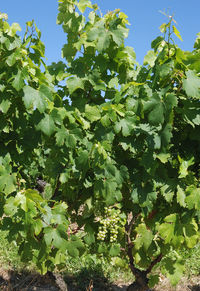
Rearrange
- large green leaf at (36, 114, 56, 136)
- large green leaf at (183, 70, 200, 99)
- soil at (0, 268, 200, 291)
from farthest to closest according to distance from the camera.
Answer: soil at (0, 268, 200, 291) < large green leaf at (36, 114, 56, 136) < large green leaf at (183, 70, 200, 99)

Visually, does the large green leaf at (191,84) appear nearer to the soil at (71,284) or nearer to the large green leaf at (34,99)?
the large green leaf at (34,99)

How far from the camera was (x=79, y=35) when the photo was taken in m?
2.58

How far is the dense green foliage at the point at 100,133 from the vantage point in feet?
7.44

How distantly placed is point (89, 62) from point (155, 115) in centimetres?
66

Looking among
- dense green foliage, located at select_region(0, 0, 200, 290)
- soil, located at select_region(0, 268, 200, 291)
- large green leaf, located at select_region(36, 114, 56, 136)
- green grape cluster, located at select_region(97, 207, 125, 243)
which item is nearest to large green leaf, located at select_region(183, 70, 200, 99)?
dense green foliage, located at select_region(0, 0, 200, 290)

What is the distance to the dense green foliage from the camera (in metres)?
2.27

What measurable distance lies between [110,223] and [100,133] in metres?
0.69

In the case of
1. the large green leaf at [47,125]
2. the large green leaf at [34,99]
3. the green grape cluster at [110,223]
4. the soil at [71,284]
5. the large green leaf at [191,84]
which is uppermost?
the large green leaf at [191,84]

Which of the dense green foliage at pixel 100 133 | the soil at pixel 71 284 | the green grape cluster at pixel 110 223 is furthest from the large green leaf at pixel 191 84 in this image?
the soil at pixel 71 284

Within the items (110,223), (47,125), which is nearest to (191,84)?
(47,125)

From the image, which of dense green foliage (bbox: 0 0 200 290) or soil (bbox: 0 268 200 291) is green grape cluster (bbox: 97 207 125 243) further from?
soil (bbox: 0 268 200 291)

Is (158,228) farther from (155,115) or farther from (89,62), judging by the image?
(89,62)

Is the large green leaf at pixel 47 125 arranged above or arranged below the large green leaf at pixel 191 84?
below

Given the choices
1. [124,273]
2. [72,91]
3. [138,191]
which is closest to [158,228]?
[138,191]
